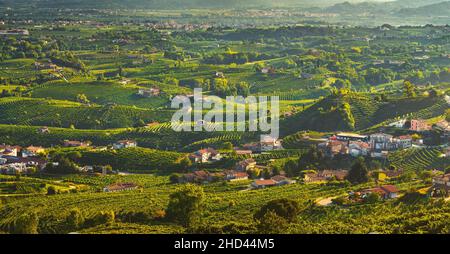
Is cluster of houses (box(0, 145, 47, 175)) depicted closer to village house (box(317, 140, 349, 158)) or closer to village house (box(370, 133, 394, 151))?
village house (box(317, 140, 349, 158))

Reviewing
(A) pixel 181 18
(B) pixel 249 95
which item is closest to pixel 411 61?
(B) pixel 249 95

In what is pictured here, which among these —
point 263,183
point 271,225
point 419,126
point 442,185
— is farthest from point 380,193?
point 419,126

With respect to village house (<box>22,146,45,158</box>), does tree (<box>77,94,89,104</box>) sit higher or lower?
higher

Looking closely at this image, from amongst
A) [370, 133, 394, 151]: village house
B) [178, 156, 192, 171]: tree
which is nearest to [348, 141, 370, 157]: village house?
[370, 133, 394, 151]: village house

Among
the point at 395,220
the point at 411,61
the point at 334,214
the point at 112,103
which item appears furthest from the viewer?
the point at 411,61

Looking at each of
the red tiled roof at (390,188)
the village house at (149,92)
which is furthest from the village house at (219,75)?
the red tiled roof at (390,188)

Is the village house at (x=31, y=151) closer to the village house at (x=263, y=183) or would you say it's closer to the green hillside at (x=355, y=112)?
the village house at (x=263, y=183)

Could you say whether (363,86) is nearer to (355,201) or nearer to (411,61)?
(411,61)
